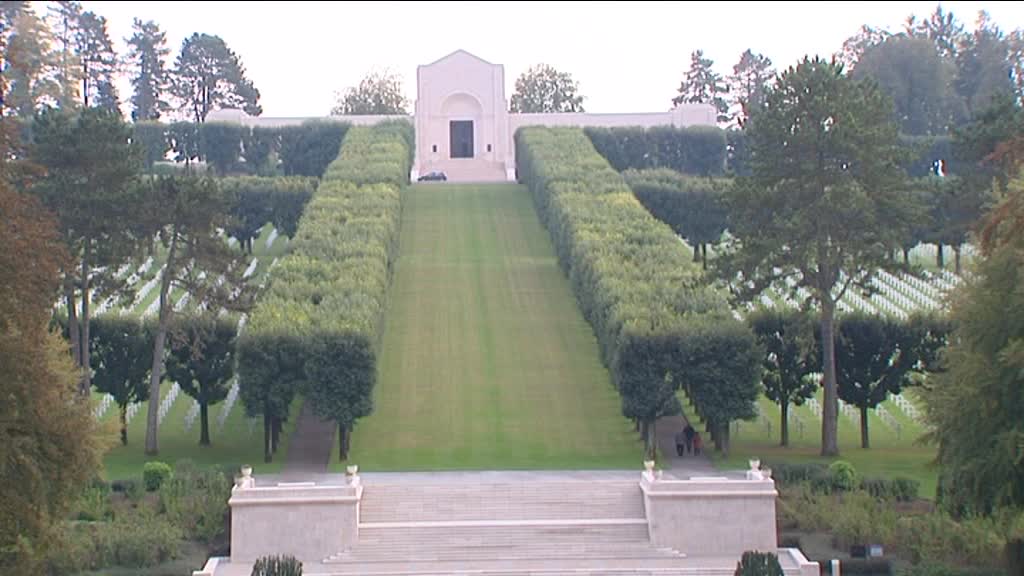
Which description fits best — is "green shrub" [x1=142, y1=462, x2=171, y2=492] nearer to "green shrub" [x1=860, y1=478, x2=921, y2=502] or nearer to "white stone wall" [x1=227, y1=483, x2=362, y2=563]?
"white stone wall" [x1=227, y1=483, x2=362, y2=563]

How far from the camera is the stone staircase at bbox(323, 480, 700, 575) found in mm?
32312

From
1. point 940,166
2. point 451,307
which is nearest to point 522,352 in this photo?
point 451,307

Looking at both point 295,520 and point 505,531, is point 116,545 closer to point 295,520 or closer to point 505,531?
point 295,520

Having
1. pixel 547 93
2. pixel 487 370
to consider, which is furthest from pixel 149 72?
pixel 487 370

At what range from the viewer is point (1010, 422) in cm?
2739

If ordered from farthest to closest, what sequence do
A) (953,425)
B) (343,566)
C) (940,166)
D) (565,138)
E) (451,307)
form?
1. (940,166)
2. (565,138)
3. (451,307)
4. (343,566)
5. (953,425)

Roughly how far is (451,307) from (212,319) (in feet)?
47.1

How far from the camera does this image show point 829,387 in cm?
Result: 4069

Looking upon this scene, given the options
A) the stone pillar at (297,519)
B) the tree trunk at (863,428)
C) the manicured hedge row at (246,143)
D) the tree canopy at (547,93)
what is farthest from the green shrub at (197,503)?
the tree canopy at (547,93)

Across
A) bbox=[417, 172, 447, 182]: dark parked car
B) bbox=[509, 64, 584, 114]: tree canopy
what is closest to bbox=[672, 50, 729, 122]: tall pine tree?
bbox=[509, 64, 584, 114]: tree canopy

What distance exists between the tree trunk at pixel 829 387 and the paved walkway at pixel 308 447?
12.6 m

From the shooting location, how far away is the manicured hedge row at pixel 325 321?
39688 mm

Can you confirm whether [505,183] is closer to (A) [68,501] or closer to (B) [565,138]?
(B) [565,138]

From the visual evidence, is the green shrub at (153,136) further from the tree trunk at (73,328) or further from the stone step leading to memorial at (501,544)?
the stone step leading to memorial at (501,544)
